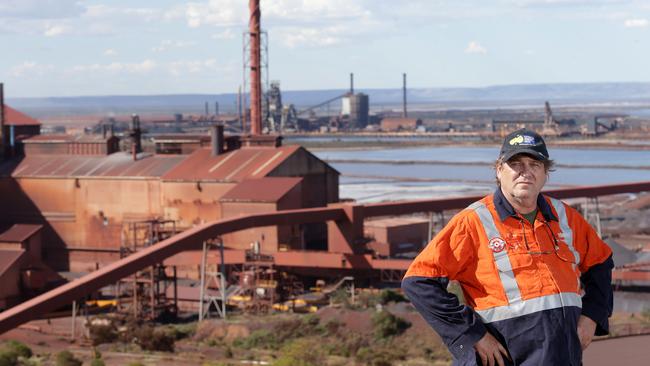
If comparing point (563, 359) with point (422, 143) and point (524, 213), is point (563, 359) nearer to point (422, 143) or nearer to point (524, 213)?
point (524, 213)

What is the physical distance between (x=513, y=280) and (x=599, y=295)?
13.1 inches

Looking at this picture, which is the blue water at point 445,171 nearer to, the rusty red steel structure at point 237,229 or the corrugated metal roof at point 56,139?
the corrugated metal roof at point 56,139

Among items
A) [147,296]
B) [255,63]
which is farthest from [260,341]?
[255,63]

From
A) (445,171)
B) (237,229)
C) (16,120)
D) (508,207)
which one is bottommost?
(445,171)

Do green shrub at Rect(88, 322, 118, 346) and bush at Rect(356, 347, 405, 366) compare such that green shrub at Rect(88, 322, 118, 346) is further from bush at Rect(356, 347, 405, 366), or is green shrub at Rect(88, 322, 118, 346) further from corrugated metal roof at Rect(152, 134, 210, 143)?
corrugated metal roof at Rect(152, 134, 210, 143)

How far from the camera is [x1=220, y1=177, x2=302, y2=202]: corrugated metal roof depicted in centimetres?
3020

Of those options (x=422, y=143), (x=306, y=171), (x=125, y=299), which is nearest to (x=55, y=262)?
(x=306, y=171)

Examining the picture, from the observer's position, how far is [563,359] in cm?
341

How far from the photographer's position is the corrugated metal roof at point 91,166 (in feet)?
115

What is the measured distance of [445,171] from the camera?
83.5 metres

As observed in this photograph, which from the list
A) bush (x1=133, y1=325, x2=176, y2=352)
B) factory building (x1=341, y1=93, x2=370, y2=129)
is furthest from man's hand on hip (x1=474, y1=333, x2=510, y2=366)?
factory building (x1=341, y1=93, x2=370, y2=129)

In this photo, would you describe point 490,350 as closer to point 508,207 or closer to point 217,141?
point 508,207

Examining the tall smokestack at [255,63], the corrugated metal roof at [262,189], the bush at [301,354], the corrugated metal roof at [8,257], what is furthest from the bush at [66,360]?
the tall smokestack at [255,63]

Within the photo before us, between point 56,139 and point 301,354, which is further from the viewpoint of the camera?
point 56,139
